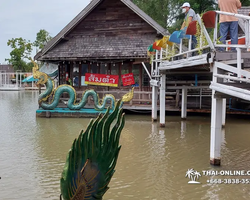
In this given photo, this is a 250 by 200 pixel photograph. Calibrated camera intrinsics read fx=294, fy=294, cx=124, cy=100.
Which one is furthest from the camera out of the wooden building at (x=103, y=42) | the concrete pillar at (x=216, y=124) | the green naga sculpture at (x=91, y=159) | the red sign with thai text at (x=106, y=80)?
the red sign with thai text at (x=106, y=80)

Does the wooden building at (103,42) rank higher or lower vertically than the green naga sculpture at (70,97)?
higher

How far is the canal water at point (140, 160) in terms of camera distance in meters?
5.00

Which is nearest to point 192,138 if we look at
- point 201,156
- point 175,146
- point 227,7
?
point 175,146

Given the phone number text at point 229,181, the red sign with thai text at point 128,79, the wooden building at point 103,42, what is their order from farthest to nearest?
the red sign with thai text at point 128,79 < the wooden building at point 103,42 < the phone number text at point 229,181

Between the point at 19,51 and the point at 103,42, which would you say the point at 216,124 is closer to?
the point at 103,42

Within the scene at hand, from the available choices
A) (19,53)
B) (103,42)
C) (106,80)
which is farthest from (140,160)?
(19,53)

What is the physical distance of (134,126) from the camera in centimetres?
1154

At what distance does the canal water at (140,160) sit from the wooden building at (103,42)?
416 cm

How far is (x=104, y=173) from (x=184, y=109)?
988 cm

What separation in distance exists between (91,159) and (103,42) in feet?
41.4

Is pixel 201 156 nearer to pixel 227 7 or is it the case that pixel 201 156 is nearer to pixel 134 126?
pixel 227 7

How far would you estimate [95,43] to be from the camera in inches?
611

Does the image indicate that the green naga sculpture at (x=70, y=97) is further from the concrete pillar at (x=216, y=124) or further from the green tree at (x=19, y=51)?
the green tree at (x=19, y=51)

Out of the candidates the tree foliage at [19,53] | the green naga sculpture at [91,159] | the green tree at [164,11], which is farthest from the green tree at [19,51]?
the green naga sculpture at [91,159]
